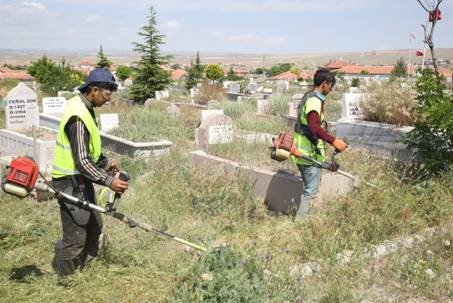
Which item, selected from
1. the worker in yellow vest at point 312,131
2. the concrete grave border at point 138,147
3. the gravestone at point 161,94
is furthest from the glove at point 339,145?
the gravestone at point 161,94

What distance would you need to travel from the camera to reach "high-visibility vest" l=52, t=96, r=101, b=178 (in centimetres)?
344

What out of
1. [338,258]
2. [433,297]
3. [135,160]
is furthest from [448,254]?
[135,160]

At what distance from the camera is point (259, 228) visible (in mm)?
4961

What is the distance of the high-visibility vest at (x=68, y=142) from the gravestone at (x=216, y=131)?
4391 mm

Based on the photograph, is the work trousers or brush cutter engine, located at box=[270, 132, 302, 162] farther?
the work trousers

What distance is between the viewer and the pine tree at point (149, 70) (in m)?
20.7

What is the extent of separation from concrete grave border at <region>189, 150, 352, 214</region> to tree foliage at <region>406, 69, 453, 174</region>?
1076mm

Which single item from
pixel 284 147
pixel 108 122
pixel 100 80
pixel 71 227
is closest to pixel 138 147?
pixel 108 122

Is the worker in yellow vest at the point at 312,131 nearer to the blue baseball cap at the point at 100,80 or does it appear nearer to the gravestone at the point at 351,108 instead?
the blue baseball cap at the point at 100,80

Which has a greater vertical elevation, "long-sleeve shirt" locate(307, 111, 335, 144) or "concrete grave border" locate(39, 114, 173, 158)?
"long-sleeve shirt" locate(307, 111, 335, 144)

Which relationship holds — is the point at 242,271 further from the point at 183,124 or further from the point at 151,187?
the point at 183,124

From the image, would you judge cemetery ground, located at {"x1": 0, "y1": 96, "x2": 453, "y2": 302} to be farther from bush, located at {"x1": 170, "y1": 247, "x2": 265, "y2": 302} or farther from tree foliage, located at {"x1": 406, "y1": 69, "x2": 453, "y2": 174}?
tree foliage, located at {"x1": 406, "y1": 69, "x2": 453, "y2": 174}

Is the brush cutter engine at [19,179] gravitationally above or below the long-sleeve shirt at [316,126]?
below

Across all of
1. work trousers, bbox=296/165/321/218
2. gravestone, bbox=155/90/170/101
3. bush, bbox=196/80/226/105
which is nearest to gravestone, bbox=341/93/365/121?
work trousers, bbox=296/165/321/218
